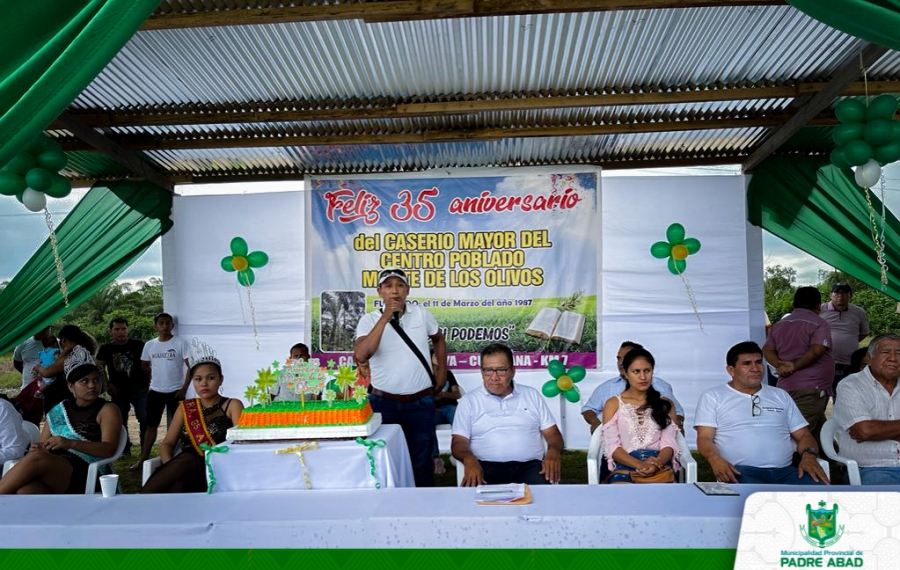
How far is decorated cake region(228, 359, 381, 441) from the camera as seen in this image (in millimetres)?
2738

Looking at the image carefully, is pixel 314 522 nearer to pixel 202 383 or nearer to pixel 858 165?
pixel 202 383

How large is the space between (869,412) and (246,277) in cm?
478

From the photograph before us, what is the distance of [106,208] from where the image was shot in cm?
615

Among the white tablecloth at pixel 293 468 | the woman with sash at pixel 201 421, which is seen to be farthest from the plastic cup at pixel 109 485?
the woman with sash at pixel 201 421

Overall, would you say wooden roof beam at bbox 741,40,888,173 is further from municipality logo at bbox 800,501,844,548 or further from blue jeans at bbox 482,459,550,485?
municipality logo at bbox 800,501,844,548

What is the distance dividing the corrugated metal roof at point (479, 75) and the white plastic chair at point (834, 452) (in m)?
2.22

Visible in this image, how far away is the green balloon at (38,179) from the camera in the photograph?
4.62 metres

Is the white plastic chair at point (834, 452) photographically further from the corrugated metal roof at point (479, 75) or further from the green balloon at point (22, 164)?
the green balloon at point (22, 164)

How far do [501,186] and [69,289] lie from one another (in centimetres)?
368

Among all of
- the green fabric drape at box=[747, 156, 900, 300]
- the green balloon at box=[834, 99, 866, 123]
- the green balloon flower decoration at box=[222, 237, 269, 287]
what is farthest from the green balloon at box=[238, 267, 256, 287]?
the green balloon at box=[834, 99, 866, 123]

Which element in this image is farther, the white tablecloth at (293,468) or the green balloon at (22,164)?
the green balloon at (22,164)

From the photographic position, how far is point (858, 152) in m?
4.27

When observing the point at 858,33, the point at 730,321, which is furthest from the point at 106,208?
the point at 858,33

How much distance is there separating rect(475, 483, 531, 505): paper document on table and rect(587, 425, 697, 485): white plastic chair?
1222 millimetres
